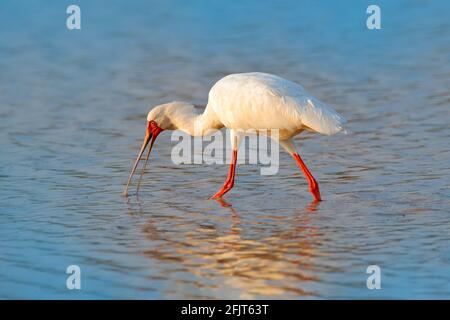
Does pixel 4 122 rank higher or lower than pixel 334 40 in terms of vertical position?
lower

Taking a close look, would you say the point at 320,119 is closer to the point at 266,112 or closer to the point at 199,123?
the point at 266,112

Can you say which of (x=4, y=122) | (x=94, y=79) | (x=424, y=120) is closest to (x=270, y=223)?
(x=424, y=120)

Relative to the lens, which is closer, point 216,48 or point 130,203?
point 130,203

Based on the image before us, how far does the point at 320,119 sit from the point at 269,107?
1.89 ft

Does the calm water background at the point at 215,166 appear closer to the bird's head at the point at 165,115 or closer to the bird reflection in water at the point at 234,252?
the bird reflection in water at the point at 234,252

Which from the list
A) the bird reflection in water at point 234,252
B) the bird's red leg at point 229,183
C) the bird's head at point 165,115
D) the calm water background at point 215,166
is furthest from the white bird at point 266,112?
the bird reflection in water at point 234,252

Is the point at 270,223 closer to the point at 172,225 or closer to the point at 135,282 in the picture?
the point at 172,225

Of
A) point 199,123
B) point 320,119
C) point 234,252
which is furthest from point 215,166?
point 234,252

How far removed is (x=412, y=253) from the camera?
8688 millimetres

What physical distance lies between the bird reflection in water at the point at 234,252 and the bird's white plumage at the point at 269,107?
79 centimetres

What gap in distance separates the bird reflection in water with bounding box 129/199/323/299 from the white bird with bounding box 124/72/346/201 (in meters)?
0.75

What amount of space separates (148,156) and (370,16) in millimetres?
8947

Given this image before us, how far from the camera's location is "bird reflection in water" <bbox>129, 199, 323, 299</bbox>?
26.2ft

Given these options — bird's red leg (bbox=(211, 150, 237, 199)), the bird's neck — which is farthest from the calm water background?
the bird's neck
